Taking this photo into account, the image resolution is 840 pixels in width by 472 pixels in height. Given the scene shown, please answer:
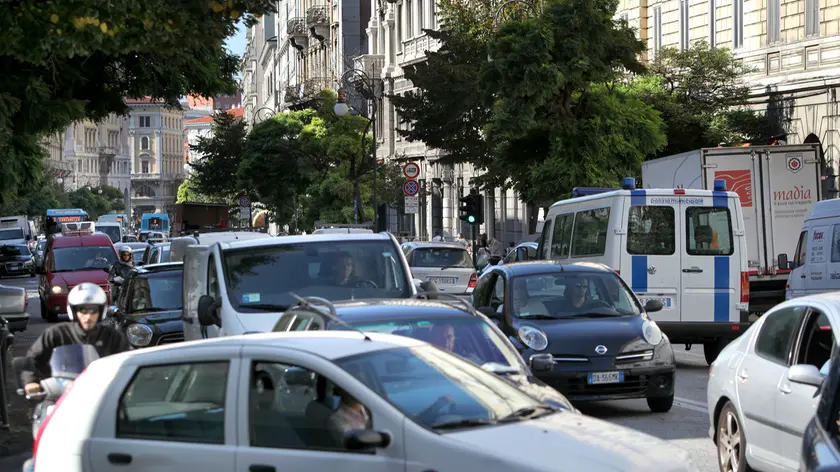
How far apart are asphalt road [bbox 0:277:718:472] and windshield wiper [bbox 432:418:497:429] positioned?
432 centimetres

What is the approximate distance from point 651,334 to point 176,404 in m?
7.97

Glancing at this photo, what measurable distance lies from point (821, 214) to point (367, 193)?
1582 inches

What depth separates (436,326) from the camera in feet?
33.7

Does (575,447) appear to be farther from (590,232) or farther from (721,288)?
(590,232)

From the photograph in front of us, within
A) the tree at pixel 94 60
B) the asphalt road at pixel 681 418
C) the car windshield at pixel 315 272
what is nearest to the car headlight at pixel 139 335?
the tree at pixel 94 60

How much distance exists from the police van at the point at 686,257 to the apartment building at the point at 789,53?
13.9 metres

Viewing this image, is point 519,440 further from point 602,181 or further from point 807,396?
point 602,181

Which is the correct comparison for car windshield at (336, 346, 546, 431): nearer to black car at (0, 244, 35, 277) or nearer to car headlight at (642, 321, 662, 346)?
car headlight at (642, 321, 662, 346)

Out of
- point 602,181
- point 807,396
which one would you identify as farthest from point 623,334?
point 602,181

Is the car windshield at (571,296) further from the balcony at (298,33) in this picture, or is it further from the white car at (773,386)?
the balcony at (298,33)

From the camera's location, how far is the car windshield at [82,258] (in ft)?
110

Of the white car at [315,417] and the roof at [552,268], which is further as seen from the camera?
the roof at [552,268]

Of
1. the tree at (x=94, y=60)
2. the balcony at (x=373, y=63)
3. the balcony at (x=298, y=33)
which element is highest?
the balcony at (x=298, y=33)

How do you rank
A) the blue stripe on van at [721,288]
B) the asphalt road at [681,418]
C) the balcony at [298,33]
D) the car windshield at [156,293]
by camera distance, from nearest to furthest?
the asphalt road at [681,418], the blue stripe on van at [721,288], the car windshield at [156,293], the balcony at [298,33]
